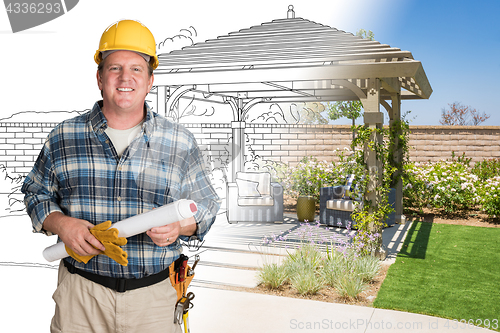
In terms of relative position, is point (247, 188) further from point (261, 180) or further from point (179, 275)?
point (179, 275)

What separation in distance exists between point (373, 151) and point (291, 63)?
149 cm

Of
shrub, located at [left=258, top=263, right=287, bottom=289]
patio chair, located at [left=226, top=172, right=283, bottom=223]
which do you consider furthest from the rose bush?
shrub, located at [left=258, top=263, right=287, bottom=289]

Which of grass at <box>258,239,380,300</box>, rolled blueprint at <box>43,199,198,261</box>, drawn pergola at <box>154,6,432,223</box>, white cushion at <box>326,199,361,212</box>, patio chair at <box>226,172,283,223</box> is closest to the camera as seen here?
rolled blueprint at <box>43,199,198,261</box>

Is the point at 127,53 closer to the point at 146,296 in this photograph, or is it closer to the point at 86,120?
the point at 86,120

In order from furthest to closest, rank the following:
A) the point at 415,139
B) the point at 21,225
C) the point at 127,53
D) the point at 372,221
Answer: the point at 415,139 → the point at 21,225 → the point at 372,221 → the point at 127,53

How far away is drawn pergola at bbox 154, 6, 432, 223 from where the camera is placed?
15.8 ft

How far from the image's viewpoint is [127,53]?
1533mm

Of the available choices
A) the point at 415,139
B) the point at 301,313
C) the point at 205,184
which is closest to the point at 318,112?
the point at 415,139

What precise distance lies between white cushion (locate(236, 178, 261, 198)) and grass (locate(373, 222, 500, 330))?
2.69 m

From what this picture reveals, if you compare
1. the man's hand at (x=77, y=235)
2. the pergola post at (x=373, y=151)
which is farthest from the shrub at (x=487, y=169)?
the man's hand at (x=77, y=235)

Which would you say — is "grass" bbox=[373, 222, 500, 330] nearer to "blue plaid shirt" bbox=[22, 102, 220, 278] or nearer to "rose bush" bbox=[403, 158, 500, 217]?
"rose bush" bbox=[403, 158, 500, 217]

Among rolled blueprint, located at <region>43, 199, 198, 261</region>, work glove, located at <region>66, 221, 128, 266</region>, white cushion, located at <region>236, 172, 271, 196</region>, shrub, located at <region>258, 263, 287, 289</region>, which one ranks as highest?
rolled blueprint, located at <region>43, 199, 198, 261</region>

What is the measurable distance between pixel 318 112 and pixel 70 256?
1506 centimetres

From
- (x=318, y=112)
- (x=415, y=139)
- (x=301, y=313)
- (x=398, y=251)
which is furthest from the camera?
(x=318, y=112)
